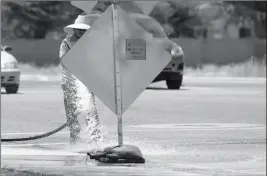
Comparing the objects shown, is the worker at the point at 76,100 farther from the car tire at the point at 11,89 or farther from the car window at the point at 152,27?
the car tire at the point at 11,89

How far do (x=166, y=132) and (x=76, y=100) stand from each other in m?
3.28

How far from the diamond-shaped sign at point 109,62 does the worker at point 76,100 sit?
1.13 m

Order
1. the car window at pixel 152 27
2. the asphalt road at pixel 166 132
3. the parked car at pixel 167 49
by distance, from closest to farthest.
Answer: the asphalt road at pixel 166 132
the parked car at pixel 167 49
the car window at pixel 152 27

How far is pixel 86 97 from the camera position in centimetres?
1234

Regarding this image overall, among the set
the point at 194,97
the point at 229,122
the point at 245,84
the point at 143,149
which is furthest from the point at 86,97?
the point at 245,84

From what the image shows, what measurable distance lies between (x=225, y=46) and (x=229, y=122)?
34784mm

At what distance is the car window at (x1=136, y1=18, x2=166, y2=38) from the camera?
86.8ft

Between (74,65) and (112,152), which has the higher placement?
(74,65)

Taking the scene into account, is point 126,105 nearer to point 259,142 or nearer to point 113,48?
point 113,48

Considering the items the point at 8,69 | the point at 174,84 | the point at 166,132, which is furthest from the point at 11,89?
the point at 166,132

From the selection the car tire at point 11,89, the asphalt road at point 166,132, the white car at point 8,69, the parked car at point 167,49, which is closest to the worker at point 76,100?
the asphalt road at point 166,132

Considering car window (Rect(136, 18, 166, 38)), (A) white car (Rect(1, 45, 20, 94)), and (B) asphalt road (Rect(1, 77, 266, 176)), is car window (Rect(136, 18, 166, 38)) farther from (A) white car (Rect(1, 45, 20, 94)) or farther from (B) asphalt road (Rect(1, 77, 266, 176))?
(A) white car (Rect(1, 45, 20, 94))

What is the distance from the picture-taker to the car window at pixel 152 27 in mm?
26469

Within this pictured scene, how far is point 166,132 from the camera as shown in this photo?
15.3 m
